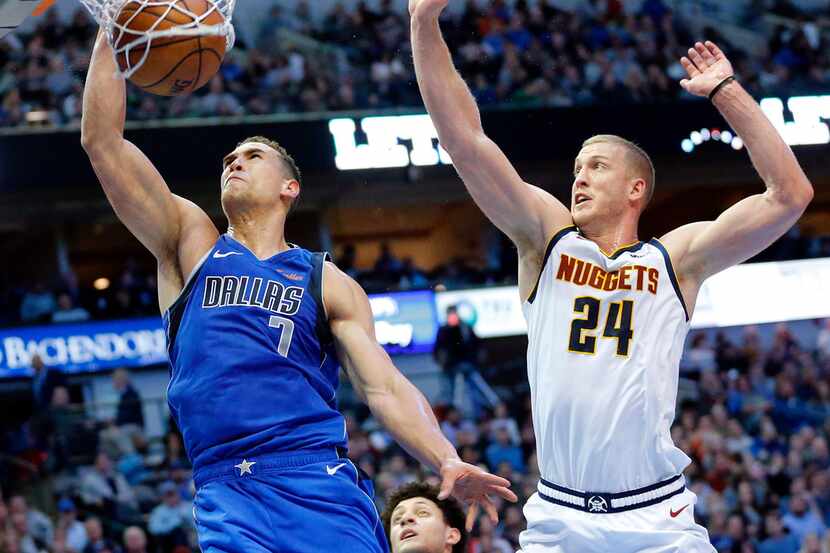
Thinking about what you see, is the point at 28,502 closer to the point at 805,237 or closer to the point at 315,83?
the point at 315,83

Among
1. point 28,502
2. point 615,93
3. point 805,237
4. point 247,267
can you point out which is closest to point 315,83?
point 615,93

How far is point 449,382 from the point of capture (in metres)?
17.0

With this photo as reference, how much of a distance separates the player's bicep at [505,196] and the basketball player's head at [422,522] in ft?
5.91

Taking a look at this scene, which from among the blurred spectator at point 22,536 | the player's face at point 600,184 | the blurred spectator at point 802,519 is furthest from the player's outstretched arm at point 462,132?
the blurred spectator at point 802,519

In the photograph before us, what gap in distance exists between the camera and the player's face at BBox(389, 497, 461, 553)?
20.0 ft

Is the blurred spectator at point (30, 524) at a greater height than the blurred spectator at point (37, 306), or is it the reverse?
the blurred spectator at point (37, 306)

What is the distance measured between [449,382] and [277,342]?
1251 cm

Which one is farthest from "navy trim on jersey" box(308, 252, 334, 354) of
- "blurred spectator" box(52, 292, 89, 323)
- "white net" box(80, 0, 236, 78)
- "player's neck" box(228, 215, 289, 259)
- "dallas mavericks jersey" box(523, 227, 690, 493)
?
"blurred spectator" box(52, 292, 89, 323)

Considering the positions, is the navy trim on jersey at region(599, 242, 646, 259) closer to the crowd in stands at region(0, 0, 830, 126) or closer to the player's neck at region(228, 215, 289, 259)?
the player's neck at region(228, 215, 289, 259)

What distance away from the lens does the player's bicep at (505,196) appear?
4.83 metres

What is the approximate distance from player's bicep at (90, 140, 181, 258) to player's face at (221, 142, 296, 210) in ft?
0.89

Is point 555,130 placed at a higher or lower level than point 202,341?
higher

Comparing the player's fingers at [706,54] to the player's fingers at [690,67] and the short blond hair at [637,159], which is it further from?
the short blond hair at [637,159]

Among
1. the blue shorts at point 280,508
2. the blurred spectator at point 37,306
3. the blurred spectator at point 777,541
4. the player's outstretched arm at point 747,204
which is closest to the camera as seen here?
the blue shorts at point 280,508
